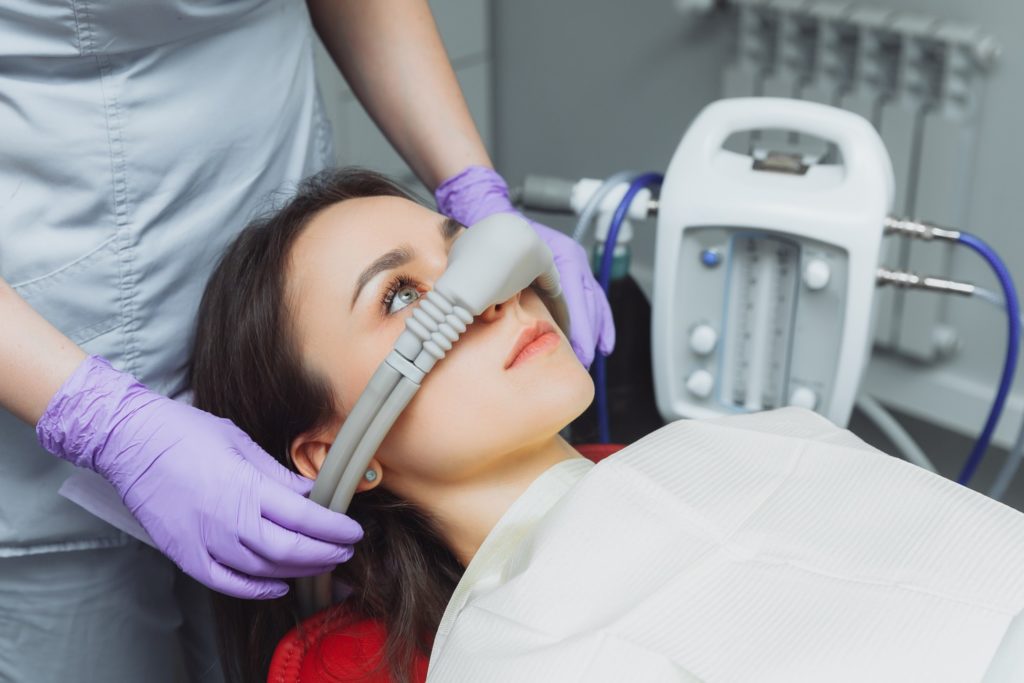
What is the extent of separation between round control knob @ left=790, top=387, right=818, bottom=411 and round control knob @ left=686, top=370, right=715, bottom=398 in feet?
0.39

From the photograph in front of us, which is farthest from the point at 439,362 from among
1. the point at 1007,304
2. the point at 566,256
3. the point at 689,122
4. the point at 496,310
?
the point at 689,122

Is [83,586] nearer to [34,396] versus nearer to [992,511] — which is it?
[34,396]

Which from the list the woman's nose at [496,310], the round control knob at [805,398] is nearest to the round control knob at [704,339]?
the round control knob at [805,398]

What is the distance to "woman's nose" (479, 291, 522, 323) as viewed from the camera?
3.79ft

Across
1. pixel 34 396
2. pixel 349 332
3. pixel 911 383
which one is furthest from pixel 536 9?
pixel 34 396

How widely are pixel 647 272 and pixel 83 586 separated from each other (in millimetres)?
1850

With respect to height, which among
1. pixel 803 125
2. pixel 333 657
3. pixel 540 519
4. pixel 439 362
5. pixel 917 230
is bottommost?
pixel 333 657

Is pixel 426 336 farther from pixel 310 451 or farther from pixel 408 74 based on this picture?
pixel 408 74

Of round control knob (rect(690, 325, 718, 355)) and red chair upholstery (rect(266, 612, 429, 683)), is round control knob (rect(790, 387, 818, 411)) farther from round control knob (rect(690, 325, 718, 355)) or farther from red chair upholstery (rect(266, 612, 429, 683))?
red chair upholstery (rect(266, 612, 429, 683))

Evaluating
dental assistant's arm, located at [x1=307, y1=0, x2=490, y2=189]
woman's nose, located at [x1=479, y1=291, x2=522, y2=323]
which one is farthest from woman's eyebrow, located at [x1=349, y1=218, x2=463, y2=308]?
dental assistant's arm, located at [x1=307, y1=0, x2=490, y2=189]

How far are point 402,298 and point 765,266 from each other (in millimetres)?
574

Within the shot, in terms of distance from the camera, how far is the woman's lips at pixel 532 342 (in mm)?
1167

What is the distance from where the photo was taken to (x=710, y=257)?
153cm

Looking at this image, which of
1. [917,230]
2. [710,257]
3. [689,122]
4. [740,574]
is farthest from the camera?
[689,122]
